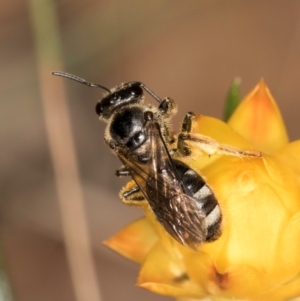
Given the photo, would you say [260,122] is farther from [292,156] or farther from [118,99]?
[118,99]

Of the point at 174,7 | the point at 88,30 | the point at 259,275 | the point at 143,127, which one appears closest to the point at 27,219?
the point at 88,30

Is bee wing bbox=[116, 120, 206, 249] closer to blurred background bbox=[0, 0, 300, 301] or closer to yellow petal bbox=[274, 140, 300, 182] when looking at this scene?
yellow petal bbox=[274, 140, 300, 182]

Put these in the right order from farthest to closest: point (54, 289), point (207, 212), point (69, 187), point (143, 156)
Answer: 1. point (54, 289)
2. point (69, 187)
3. point (143, 156)
4. point (207, 212)

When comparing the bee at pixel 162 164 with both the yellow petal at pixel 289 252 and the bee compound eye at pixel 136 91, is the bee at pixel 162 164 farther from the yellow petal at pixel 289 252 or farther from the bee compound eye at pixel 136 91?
the yellow petal at pixel 289 252

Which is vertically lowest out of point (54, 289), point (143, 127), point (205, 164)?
point (54, 289)

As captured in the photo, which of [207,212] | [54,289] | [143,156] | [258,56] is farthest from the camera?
[258,56]

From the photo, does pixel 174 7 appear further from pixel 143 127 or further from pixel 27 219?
pixel 143 127

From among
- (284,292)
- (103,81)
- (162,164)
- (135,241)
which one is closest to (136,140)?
(162,164)

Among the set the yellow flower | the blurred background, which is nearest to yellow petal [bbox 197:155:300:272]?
the yellow flower
